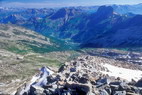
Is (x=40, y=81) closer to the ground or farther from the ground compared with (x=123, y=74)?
closer to the ground

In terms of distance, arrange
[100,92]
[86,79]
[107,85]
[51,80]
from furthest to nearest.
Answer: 1. [51,80]
2. [86,79]
3. [107,85]
4. [100,92]

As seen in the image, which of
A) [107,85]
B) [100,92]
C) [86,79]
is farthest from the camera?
[86,79]

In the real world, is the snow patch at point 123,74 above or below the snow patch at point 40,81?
above

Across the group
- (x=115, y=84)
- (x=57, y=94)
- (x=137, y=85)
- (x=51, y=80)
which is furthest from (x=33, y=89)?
(x=137, y=85)

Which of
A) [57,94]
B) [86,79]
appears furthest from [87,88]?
[86,79]

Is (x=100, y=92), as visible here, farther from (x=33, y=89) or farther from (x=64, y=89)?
(x=33, y=89)

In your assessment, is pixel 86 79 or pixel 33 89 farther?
pixel 86 79

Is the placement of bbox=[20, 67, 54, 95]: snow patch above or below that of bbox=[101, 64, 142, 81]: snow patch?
below

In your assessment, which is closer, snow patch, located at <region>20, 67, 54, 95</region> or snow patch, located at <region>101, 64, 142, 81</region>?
snow patch, located at <region>20, 67, 54, 95</region>

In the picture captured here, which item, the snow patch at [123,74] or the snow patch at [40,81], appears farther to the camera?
the snow patch at [123,74]

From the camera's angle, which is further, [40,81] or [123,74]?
[123,74]
